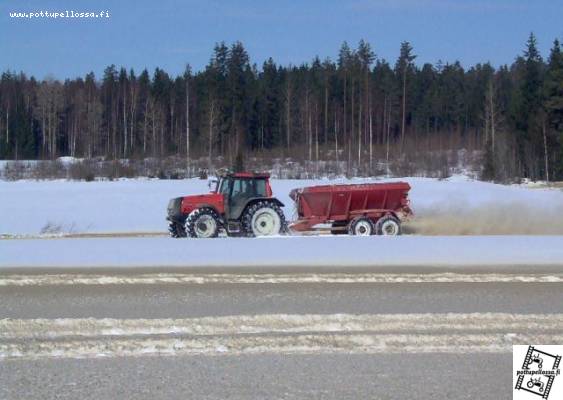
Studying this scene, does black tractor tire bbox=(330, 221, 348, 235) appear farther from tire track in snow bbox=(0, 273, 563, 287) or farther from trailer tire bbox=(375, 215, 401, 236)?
tire track in snow bbox=(0, 273, 563, 287)

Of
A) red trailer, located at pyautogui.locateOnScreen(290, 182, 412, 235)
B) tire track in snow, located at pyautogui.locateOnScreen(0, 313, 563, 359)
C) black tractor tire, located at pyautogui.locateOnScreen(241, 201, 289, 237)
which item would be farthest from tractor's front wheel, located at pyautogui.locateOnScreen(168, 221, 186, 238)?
tire track in snow, located at pyautogui.locateOnScreen(0, 313, 563, 359)

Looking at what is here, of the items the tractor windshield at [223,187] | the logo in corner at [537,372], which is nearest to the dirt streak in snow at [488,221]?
the tractor windshield at [223,187]

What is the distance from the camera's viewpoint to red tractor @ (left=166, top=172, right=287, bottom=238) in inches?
839

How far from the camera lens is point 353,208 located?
23.3 meters

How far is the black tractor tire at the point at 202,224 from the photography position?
2122 cm

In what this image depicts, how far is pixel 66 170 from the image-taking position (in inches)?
2153

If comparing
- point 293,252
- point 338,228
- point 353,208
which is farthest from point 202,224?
point 293,252

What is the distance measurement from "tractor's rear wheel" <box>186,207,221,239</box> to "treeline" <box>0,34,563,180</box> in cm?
4061

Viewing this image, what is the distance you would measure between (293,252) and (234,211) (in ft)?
17.0

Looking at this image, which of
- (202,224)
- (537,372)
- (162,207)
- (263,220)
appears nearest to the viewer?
(537,372)

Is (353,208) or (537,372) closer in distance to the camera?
(537,372)

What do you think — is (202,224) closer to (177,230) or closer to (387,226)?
(177,230)

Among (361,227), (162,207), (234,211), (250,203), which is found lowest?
(361,227)

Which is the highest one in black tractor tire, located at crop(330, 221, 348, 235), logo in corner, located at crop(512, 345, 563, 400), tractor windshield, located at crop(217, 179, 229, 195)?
tractor windshield, located at crop(217, 179, 229, 195)
